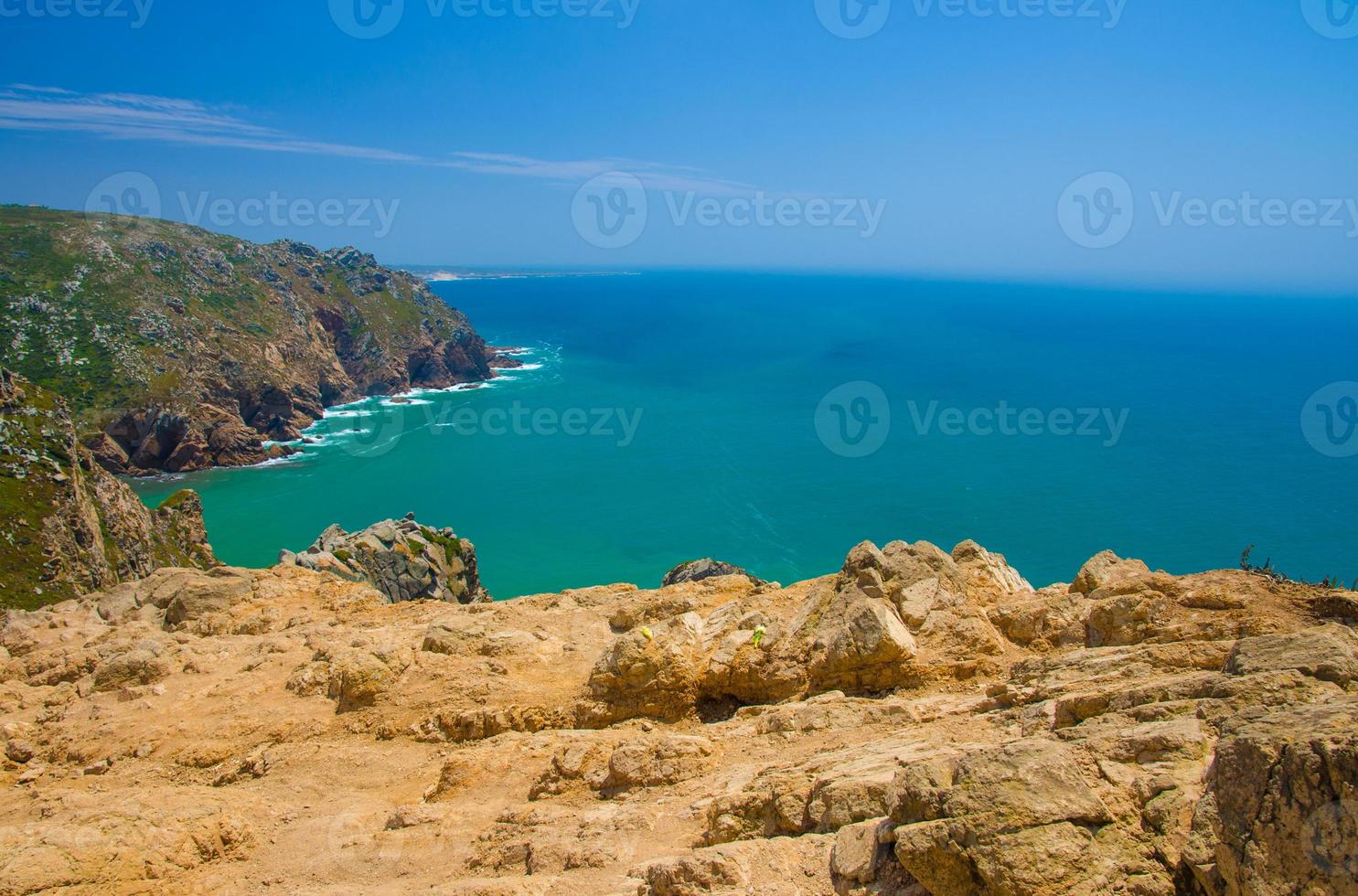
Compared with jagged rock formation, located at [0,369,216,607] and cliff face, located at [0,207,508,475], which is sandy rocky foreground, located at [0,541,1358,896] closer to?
jagged rock formation, located at [0,369,216,607]

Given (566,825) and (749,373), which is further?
(749,373)

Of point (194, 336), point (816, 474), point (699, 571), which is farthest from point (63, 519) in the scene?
point (194, 336)

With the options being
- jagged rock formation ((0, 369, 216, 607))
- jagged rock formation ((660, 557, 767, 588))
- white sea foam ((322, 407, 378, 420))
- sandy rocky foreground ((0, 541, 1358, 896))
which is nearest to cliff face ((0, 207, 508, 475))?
white sea foam ((322, 407, 378, 420))

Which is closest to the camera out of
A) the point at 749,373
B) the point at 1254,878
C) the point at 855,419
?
the point at 1254,878

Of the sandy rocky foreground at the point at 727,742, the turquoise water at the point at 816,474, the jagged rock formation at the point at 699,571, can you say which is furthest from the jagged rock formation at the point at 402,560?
the turquoise water at the point at 816,474

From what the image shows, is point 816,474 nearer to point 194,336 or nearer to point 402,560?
point 402,560

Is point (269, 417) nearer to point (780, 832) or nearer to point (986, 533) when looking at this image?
point (986, 533)

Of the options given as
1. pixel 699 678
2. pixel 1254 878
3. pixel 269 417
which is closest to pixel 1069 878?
pixel 1254 878
